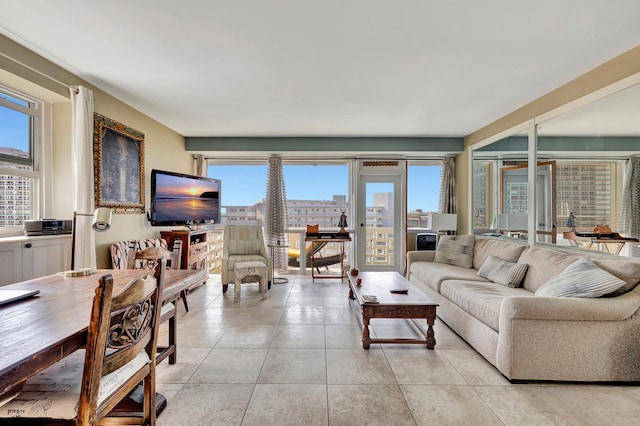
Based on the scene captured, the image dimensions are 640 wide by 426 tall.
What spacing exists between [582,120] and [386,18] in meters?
2.32

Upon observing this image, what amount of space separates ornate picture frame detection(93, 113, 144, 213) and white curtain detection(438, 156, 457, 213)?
4991 millimetres

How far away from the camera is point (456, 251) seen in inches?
168

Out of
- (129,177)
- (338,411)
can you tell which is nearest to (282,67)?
(129,177)

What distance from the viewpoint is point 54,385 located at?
Answer: 1233mm

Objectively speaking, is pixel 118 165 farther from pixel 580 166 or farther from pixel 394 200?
pixel 580 166

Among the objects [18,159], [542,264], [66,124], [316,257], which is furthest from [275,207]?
[542,264]

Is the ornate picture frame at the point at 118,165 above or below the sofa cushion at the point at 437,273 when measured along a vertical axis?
above

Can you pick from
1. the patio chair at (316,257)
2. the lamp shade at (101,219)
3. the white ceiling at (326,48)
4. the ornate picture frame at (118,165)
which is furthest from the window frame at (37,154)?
the patio chair at (316,257)

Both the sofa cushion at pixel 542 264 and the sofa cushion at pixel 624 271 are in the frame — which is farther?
the sofa cushion at pixel 542 264

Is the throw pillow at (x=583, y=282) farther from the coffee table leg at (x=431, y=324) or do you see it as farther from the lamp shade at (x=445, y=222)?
the lamp shade at (x=445, y=222)

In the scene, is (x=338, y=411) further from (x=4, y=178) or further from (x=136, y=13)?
(x=4, y=178)

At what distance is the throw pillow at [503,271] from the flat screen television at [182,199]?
4.25 m

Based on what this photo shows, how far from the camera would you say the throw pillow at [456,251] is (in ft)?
13.6

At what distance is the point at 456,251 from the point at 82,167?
15.0 feet
